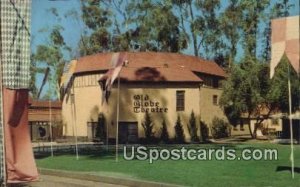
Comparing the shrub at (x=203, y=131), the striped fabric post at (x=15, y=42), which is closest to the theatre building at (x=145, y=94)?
the shrub at (x=203, y=131)

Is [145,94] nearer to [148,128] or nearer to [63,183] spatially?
[148,128]

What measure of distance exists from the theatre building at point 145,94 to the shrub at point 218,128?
2.17 ft

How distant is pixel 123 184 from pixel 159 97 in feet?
135

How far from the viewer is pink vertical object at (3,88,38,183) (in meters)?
13.1

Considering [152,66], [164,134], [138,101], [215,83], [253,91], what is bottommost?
[164,134]

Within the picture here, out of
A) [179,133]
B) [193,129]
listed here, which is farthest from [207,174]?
[193,129]

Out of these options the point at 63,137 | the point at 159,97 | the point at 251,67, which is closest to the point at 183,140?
the point at 159,97

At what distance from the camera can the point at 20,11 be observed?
14.2 metres

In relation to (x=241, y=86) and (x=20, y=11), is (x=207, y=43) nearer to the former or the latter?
(x=241, y=86)

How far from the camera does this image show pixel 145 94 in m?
58.4

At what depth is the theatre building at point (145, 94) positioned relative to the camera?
190ft

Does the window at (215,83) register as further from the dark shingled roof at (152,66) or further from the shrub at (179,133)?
the shrub at (179,133)

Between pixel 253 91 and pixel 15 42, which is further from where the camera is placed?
pixel 253 91

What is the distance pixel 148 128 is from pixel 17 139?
44134 millimetres
